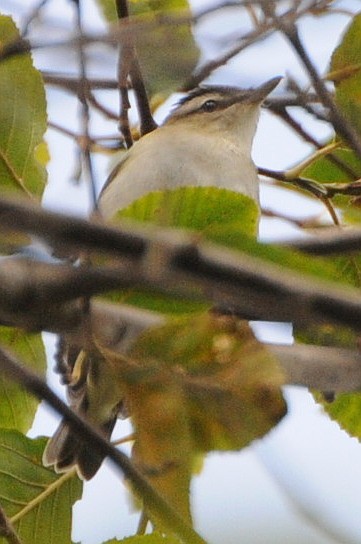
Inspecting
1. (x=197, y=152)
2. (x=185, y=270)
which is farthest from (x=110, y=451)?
(x=197, y=152)

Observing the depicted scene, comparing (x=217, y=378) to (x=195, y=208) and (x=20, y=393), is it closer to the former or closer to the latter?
(x=195, y=208)

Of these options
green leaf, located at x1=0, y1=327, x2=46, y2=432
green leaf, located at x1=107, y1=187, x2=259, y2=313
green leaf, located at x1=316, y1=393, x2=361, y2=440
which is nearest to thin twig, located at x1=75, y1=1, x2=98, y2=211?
green leaf, located at x1=107, y1=187, x2=259, y2=313

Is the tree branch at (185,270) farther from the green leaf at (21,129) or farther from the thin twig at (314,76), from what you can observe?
the green leaf at (21,129)

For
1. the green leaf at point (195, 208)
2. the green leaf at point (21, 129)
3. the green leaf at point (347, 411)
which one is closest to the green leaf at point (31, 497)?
the green leaf at point (21, 129)

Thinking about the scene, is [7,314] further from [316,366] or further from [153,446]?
[316,366]

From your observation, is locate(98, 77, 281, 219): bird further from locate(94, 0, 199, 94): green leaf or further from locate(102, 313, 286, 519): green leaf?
locate(102, 313, 286, 519): green leaf

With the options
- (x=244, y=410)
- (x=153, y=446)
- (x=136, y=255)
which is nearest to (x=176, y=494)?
(x=153, y=446)
